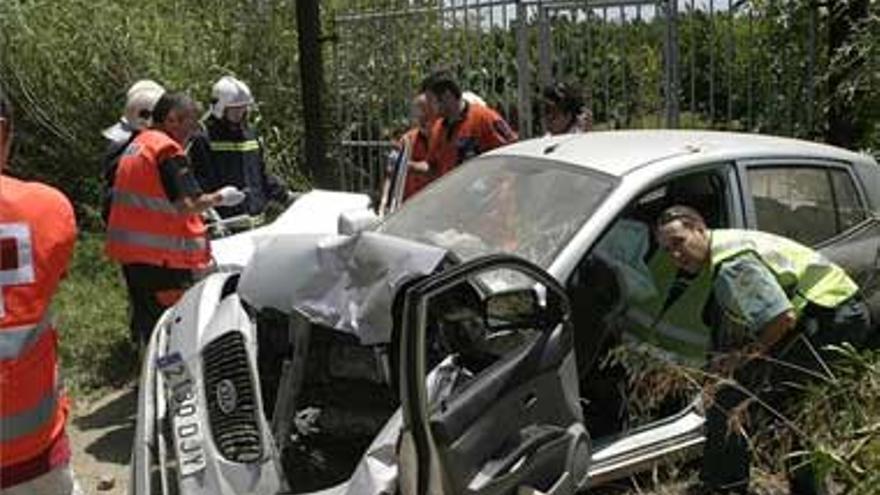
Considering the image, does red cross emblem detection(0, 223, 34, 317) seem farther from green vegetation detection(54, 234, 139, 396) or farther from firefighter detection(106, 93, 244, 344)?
green vegetation detection(54, 234, 139, 396)

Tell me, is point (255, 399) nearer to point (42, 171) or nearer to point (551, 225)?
point (551, 225)

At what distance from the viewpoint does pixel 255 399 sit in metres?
3.61

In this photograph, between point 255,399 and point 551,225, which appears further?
point 551,225

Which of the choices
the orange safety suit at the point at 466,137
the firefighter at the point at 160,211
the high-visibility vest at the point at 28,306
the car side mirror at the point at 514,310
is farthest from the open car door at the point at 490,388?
the orange safety suit at the point at 466,137

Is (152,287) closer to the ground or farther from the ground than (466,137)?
closer to the ground

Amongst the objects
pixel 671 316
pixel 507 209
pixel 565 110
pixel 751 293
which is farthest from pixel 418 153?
pixel 751 293

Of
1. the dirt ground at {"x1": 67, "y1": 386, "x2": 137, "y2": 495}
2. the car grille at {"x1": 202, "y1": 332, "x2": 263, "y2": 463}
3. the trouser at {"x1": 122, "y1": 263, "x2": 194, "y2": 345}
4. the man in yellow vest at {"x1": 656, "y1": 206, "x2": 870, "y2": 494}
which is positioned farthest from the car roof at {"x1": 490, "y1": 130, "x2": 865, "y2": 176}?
the dirt ground at {"x1": 67, "y1": 386, "x2": 137, "y2": 495}

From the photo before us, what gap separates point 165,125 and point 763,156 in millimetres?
2880

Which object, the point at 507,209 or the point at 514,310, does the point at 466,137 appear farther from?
the point at 514,310

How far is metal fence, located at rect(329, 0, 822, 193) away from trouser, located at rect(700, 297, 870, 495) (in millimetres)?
3065

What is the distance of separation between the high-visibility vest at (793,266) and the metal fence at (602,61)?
9.72 feet

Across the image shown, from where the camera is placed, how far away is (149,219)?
19.1 feet

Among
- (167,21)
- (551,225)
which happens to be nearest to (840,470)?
(551,225)

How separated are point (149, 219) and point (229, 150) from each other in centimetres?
127
